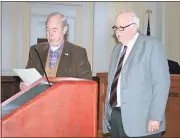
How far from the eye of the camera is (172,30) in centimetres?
543

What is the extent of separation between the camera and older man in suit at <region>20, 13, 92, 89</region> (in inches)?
68.0

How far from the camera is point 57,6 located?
201 inches

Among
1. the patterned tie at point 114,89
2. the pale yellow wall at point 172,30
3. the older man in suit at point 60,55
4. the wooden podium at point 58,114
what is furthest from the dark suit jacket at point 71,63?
the pale yellow wall at point 172,30

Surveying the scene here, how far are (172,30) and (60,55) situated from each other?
3.95 meters

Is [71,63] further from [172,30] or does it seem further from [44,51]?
[172,30]

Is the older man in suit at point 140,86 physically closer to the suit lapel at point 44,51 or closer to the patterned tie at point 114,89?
the patterned tie at point 114,89

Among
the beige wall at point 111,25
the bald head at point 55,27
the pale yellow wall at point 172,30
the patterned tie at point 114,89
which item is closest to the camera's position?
the bald head at point 55,27

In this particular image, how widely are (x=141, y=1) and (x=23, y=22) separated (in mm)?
1950

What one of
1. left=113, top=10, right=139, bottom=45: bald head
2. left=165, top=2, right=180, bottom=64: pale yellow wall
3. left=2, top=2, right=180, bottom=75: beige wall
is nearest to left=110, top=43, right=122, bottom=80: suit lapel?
left=113, top=10, right=139, bottom=45: bald head

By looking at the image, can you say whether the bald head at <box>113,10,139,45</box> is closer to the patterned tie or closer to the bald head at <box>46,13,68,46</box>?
the patterned tie

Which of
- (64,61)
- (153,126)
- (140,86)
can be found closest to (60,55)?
(64,61)

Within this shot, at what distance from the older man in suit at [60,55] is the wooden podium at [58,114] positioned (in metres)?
0.70

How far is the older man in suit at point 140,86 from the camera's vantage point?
1799 millimetres

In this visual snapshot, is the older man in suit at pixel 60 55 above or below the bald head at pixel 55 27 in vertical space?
below
